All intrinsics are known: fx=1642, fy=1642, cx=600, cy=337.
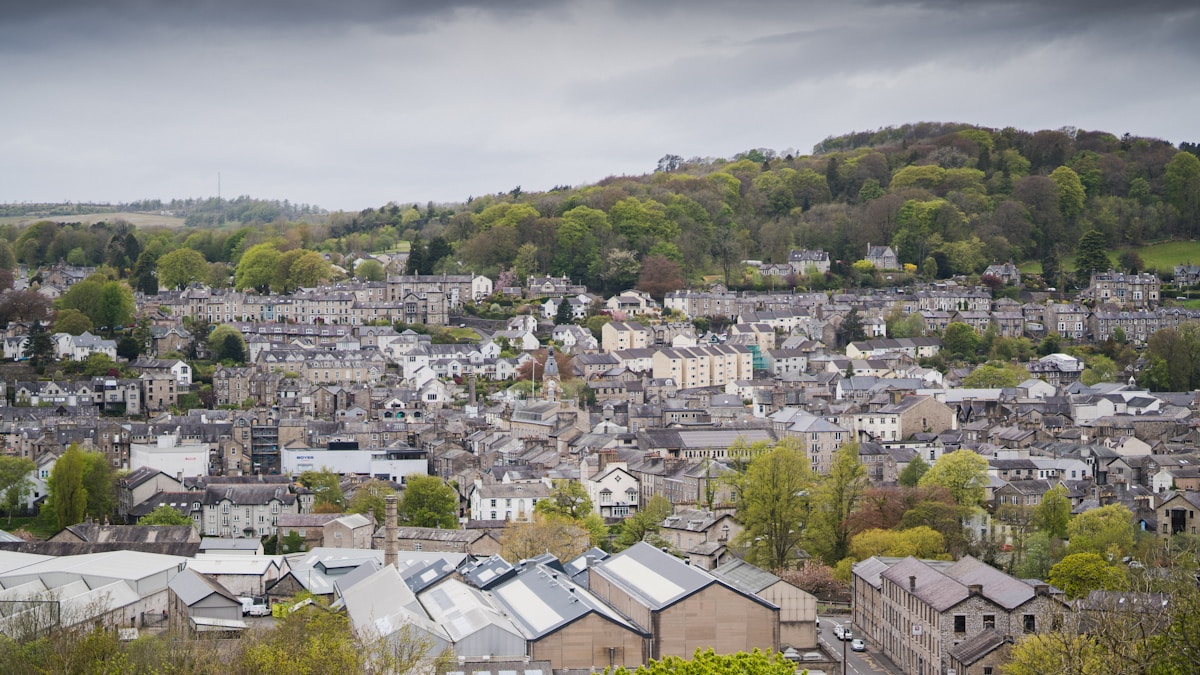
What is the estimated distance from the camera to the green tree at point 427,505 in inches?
2016

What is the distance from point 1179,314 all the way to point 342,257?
2025 inches

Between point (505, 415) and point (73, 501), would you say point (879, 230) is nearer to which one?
point (505, 415)

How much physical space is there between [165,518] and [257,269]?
144 ft

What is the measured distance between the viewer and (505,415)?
67875mm

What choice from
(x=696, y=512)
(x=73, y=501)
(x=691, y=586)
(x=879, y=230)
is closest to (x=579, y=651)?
(x=691, y=586)

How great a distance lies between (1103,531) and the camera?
44375 millimetres

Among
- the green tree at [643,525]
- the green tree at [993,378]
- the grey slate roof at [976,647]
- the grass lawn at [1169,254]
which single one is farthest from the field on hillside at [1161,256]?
the grey slate roof at [976,647]

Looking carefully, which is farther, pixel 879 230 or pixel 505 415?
pixel 879 230

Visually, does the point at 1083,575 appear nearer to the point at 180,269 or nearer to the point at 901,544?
the point at 901,544

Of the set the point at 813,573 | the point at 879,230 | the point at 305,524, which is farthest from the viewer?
the point at 879,230

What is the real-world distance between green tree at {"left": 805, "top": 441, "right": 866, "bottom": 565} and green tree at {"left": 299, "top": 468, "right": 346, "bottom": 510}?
1633 centimetres

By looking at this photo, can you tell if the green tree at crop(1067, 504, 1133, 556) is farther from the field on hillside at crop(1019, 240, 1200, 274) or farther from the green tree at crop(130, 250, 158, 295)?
the green tree at crop(130, 250, 158, 295)

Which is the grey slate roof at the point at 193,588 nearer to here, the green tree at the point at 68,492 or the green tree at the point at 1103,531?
the green tree at the point at 68,492

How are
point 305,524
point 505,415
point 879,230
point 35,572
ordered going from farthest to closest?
point 879,230 < point 505,415 < point 305,524 < point 35,572
